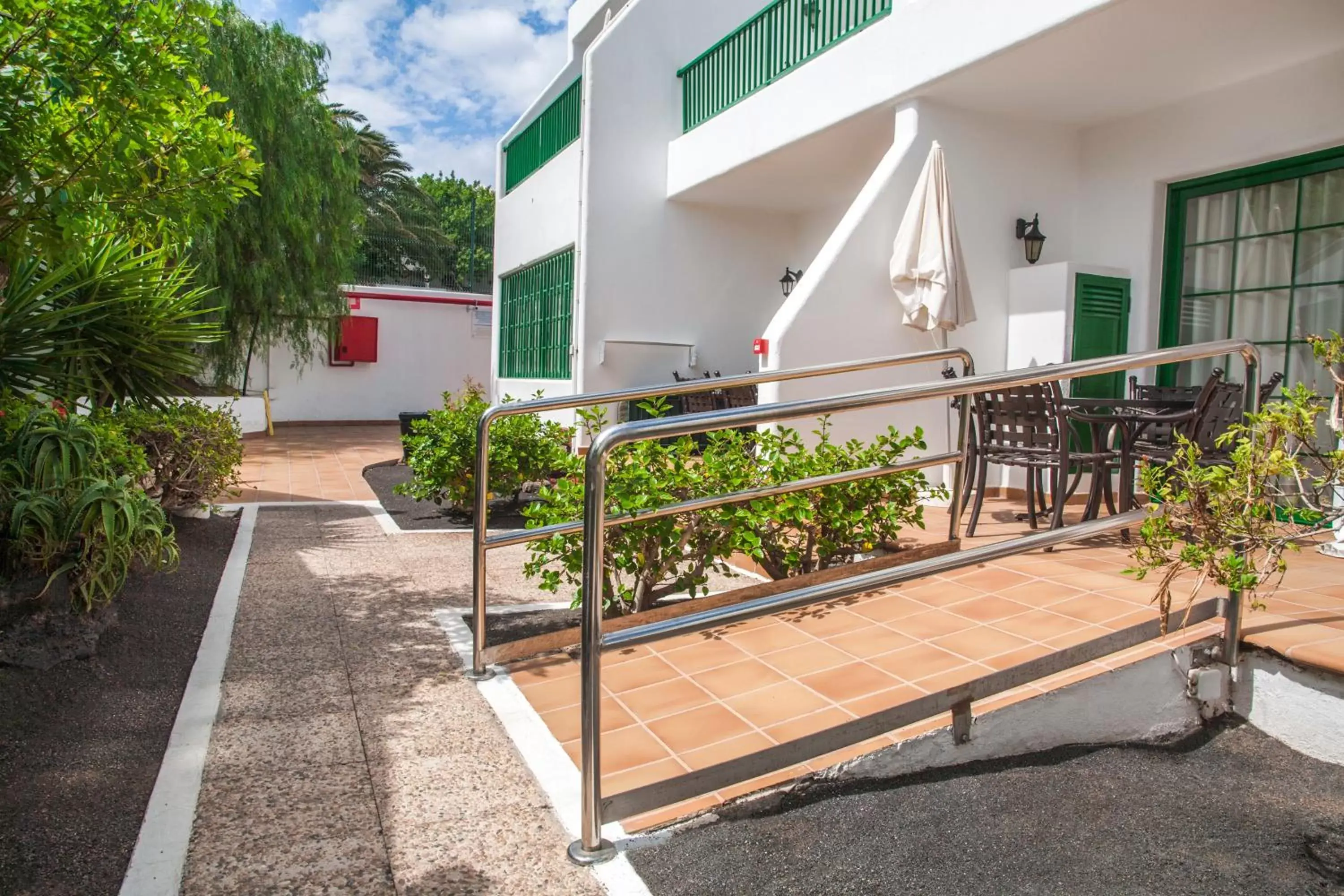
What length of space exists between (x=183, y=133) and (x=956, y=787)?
10.7ft

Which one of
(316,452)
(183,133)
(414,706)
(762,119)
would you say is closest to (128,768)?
(414,706)

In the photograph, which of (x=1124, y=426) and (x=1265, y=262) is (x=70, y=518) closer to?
(x=1124, y=426)

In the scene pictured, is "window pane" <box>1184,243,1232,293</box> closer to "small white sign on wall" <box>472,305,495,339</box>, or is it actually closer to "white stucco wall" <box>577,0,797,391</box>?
"white stucco wall" <box>577,0,797,391</box>

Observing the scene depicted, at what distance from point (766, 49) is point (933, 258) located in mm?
3583

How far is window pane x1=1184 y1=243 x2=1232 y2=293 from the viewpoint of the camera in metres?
6.19

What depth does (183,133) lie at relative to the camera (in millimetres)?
3119

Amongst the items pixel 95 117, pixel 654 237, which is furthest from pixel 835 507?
pixel 654 237

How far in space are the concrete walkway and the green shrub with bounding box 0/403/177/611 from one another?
0.53m

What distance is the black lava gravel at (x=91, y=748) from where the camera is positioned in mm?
1923

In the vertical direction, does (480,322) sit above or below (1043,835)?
above

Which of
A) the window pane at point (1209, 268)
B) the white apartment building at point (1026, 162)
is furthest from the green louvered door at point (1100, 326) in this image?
the window pane at point (1209, 268)

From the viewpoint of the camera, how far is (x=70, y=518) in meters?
3.05

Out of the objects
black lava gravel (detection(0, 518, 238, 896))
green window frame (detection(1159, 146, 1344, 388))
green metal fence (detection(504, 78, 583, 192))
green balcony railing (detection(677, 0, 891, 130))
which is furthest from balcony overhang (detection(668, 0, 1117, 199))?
black lava gravel (detection(0, 518, 238, 896))

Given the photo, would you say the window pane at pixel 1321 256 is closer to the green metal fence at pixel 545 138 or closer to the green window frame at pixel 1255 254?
the green window frame at pixel 1255 254
